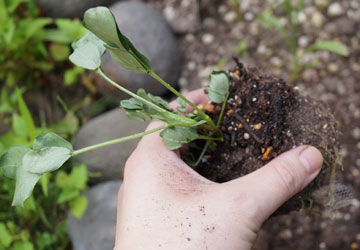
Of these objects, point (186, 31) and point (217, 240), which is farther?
point (186, 31)

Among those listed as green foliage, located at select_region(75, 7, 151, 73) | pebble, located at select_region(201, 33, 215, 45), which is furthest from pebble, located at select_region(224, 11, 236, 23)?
green foliage, located at select_region(75, 7, 151, 73)

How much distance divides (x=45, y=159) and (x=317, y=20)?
58.5 inches

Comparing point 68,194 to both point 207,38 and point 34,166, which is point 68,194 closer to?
point 34,166

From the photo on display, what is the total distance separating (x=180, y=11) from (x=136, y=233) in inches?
56.2

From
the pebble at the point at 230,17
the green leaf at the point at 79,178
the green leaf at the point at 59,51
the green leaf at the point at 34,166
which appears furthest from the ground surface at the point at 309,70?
the green leaf at the point at 34,166

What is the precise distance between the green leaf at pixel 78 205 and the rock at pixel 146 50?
582 mm

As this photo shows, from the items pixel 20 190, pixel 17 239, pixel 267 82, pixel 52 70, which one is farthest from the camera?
pixel 52 70

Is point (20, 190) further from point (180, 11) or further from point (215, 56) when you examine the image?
point (180, 11)

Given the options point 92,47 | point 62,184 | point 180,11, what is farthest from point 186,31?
point 92,47

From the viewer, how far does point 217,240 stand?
73cm

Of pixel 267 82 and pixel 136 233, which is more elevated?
pixel 267 82

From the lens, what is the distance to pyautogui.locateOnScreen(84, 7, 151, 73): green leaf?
1.94ft

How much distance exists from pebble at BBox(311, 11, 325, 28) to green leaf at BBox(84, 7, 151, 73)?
4.25 ft

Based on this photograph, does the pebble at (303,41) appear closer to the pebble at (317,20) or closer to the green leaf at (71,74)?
the pebble at (317,20)
